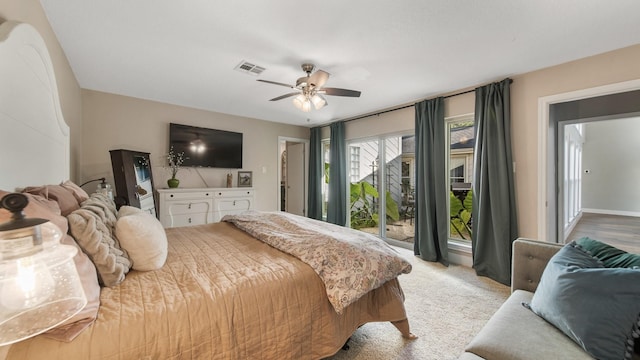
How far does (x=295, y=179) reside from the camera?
5.99m

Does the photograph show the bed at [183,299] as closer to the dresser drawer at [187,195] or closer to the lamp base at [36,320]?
the lamp base at [36,320]

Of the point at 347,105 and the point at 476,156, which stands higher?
the point at 347,105

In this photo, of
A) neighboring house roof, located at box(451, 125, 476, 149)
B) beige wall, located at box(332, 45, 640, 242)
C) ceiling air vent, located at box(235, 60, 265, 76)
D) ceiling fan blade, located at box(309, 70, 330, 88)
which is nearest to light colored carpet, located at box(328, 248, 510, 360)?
beige wall, located at box(332, 45, 640, 242)

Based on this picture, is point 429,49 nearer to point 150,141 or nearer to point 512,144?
point 512,144

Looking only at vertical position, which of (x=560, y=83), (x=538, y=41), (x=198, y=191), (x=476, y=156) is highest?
(x=538, y=41)

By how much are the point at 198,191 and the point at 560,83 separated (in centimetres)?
480

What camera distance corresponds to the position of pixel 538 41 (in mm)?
2148

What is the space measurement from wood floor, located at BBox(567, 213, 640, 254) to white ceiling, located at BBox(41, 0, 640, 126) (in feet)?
11.7

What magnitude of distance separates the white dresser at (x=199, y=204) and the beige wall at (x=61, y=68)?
3.54 feet

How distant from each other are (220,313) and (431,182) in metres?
3.22

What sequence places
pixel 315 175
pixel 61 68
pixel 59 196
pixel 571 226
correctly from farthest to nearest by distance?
1. pixel 315 175
2. pixel 571 226
3. pixel 61 68
4. pixel 59 196

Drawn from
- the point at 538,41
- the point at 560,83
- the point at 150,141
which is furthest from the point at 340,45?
the point at 150,141

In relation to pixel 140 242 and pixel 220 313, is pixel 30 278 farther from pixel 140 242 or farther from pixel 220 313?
pixel 140 242

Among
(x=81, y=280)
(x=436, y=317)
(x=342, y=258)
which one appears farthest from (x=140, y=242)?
(x=436, y=317)
